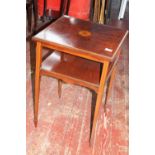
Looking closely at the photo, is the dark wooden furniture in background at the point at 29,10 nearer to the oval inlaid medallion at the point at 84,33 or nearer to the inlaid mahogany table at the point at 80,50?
the inlaid mahogany table at the point at 80,50

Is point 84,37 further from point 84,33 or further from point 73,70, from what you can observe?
point 73,70

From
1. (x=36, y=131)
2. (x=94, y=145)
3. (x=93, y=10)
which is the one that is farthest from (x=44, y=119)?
(x=93, y=10)

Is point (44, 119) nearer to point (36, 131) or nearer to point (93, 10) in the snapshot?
point (36, 131)

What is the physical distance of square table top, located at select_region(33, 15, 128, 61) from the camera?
111 centimetres

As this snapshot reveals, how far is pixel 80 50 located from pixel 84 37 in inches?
5.8

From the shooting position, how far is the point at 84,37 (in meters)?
1.22

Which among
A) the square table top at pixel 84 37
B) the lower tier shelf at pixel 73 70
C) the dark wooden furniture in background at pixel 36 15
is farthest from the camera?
A: the dark wooden furniture in background at pixel 36 15

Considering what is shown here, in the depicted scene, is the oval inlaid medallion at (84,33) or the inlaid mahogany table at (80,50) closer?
the inlaid mahogany table at (80,50)

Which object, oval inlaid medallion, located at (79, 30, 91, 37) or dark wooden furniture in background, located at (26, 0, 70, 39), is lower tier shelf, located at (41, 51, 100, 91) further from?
dark wooden furniture in background, located at (26, 0, 70, 39)

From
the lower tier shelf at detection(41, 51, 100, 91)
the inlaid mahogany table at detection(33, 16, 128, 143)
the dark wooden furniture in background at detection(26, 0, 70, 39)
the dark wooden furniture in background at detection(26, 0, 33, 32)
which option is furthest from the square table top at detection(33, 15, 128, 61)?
the dark wooden furniture in background at detection(26, 0, 33, 32)

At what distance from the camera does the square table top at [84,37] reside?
1.11m

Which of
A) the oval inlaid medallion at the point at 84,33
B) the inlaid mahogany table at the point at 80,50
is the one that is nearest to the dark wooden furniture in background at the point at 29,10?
the inlaid mahogany table at the point at 80,50
